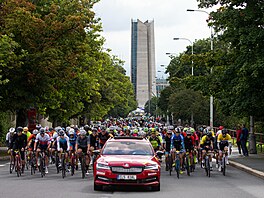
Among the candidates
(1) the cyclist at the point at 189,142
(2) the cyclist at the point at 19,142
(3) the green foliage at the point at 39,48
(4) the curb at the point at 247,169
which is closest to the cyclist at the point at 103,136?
(2) the cyclist at the point at 19,142

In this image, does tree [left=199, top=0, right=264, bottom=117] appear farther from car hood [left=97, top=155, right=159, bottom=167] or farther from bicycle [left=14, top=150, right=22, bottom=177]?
car hood [left=97, top=155, right=159, bottom=167]

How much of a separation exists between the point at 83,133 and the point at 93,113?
146 feet

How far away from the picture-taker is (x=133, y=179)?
14883 millimetres

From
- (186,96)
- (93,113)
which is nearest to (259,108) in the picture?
(186,96)

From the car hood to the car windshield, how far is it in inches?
16.7

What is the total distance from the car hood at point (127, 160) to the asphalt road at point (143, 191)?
76 cm

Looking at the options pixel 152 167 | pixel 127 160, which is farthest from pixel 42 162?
pixel 152 167

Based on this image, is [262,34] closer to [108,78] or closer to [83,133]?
[83,133]

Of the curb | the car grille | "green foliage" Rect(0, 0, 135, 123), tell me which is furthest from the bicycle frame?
"green foliage" Rect(0, 0, 135, 123)

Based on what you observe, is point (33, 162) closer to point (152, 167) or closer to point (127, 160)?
point (127, 160)

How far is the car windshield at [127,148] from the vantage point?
1628 centimetres

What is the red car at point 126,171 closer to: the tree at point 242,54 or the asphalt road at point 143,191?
the asphalt road at point 143,191

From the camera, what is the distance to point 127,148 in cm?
1653

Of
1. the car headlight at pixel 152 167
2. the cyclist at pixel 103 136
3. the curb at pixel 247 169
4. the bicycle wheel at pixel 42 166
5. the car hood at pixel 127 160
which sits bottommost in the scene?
the curb at pixel 247 169
